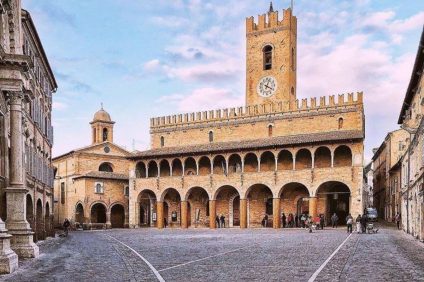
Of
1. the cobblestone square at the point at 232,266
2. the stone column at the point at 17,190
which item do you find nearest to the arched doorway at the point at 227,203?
the cobblestone square at the point at 232,266

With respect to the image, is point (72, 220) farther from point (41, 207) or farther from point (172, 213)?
point (41, 207)

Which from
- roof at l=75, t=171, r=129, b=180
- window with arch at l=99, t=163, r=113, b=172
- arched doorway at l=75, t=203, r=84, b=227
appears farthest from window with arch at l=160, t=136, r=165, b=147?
arched doorway at l=75, t=203, r=84, b=227

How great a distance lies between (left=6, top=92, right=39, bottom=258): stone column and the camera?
1672cm

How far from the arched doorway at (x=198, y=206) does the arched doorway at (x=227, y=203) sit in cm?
162

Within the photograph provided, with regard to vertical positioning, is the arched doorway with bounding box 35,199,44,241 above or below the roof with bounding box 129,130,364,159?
below

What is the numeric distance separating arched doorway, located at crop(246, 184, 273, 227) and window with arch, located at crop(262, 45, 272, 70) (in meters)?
12.6

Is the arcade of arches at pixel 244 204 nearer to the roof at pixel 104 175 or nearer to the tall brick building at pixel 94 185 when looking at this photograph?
the tall brick building at pixel 94 185

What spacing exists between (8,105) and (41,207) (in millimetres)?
14346

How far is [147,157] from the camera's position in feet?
177

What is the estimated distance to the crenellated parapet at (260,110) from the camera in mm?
48500

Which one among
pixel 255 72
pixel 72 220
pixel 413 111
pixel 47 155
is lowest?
pixel 72 220

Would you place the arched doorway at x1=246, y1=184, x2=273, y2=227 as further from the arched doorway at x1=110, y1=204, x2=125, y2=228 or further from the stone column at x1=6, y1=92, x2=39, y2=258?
the stone column at x1=6, y1=92, x2=39, y2=258

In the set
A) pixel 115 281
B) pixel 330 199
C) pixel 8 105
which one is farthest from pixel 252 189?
pixel 115 281

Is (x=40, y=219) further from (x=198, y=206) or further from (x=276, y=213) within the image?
(x=198, y=206)
